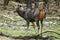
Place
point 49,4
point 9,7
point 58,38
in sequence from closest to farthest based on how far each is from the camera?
point 58,38 → point 9,7 → point 49,4

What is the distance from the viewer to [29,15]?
992cm

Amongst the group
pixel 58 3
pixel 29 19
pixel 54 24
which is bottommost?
pixel 58 3

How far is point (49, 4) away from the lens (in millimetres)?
21031

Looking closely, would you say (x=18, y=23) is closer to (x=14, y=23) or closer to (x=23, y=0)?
(x=14, y=23)

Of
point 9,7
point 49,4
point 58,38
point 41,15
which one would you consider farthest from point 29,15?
point 49,4

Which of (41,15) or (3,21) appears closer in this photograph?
(41,15)

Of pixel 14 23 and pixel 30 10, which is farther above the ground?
pixel 30 10

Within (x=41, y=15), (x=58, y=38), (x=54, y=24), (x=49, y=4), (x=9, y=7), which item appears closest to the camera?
(x=58, y=38)

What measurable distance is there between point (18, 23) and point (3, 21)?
0.80 metres

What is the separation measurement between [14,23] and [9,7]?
21.2 feet

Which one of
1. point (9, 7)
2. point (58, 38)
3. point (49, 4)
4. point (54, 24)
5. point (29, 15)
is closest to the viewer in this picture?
point (58, 38)

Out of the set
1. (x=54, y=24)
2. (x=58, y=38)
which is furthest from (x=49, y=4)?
(x=58, y=38)

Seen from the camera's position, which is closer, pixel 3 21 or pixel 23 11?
pixel 23 11

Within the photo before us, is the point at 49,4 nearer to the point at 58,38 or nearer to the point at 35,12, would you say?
the point at 35,12
